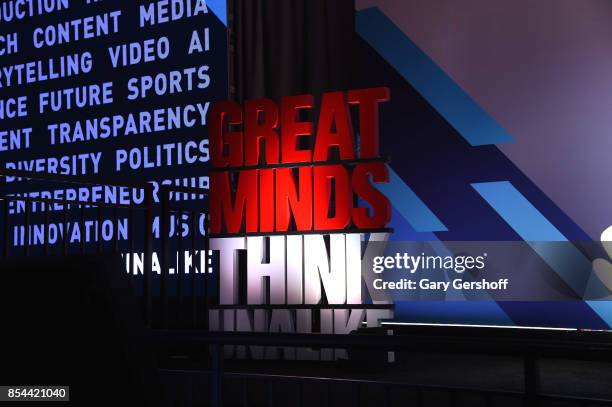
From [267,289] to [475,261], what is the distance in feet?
5.95

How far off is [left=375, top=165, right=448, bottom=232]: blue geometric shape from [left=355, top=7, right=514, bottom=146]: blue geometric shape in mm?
709

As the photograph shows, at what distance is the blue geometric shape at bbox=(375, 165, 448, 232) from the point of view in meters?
7.38

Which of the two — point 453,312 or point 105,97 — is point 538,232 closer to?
point 453,312

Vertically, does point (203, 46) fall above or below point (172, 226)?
above

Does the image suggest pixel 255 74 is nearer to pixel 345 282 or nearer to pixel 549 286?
A: pixel 345 282

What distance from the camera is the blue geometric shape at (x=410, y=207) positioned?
7.38 m

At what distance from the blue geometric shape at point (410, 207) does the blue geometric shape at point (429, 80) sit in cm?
71

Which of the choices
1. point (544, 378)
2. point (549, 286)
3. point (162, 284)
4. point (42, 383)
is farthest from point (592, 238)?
point (42, 383)

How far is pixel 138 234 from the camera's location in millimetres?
8672

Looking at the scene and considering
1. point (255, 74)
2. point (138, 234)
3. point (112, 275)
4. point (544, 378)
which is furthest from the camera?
point (138, 234)

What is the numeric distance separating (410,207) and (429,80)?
1.17 m

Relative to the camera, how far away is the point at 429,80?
7512 mm

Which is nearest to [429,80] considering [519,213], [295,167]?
[519,213]

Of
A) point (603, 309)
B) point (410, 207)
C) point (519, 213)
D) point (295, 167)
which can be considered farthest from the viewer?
point (410, 207)
